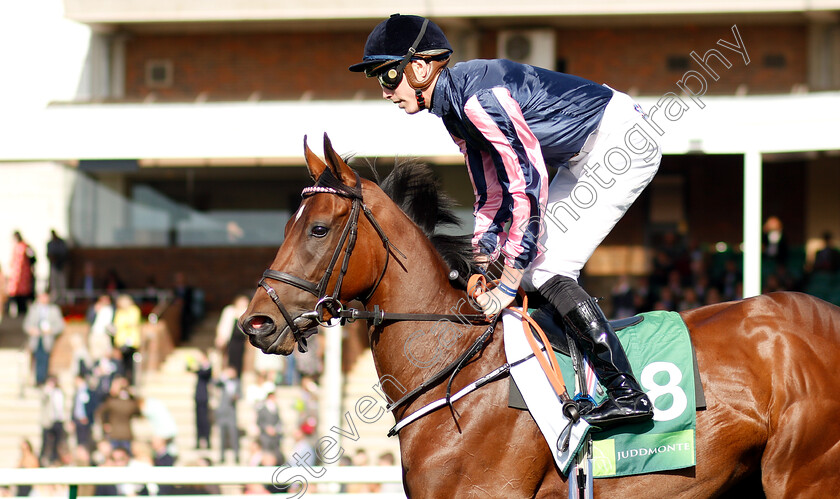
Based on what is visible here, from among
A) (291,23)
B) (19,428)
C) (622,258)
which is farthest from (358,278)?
(291,23)

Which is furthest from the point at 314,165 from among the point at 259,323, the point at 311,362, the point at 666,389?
the point at 311,362

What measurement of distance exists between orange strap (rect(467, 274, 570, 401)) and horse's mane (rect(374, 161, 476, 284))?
25 centimetres

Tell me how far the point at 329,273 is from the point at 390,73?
2.27ft

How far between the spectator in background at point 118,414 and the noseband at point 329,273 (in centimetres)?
663

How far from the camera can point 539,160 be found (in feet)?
8.84

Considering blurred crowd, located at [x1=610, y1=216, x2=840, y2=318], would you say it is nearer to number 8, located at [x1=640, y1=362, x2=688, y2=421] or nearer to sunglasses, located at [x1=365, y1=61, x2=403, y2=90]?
number 8, located at [x1=640, y1=362, x2=688, y2=421]

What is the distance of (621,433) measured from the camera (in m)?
2.73

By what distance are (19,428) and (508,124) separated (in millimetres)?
9557

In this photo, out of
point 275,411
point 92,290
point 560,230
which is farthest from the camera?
point 92,290

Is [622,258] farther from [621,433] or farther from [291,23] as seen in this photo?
[621,433]

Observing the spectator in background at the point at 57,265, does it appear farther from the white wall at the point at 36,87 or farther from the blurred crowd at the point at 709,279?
the blurred crowd at the point at 709,279

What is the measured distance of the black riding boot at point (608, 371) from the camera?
8.70 ft

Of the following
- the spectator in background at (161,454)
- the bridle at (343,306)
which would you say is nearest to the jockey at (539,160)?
the bridle at (343,306)

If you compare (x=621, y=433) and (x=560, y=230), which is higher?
(x=560, y=230)
